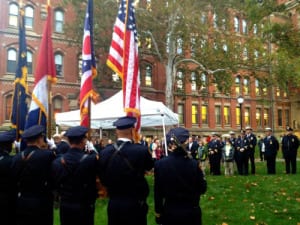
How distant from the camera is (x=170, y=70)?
29625 mm

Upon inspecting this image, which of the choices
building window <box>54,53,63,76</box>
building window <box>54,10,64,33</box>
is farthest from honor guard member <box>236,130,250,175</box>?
building window <box>54,10,64,33</box>

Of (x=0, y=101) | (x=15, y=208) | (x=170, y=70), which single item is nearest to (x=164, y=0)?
(x=170, y=70)

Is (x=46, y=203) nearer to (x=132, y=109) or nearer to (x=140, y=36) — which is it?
(x=132, y=109)

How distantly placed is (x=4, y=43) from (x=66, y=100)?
706 cm

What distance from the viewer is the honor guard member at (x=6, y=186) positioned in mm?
5867

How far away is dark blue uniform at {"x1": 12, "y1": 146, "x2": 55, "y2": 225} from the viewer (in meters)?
5.48

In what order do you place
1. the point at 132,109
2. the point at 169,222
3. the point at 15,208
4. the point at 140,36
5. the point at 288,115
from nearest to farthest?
the point at 169,222, the point at 15,208, the point at 132,109, the point at 140,36, the point at 288,115

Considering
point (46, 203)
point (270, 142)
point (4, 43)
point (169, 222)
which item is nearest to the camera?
point (169, 222)

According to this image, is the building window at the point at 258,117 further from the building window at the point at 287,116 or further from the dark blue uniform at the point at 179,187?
the dark blue uniform at the point at 179,187

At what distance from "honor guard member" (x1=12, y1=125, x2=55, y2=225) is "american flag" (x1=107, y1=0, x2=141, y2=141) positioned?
10.1 feet

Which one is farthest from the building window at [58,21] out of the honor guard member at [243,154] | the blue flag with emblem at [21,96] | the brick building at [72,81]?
the blue flag with emblem at [21,96]

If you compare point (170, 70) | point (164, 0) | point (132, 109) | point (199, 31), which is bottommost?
point (132, 109)

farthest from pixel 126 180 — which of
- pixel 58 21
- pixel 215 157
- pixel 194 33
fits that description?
pixel 58 21

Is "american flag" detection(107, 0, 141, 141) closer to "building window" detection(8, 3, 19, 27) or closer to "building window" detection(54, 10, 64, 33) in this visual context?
"building window" detection(8, 3, 19, 27)
